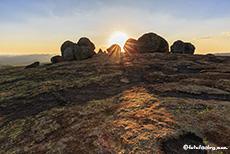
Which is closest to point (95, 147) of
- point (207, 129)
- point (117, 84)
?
point (207, 129)

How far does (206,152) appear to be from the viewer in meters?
4.93

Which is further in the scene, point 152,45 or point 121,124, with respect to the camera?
point 152,45

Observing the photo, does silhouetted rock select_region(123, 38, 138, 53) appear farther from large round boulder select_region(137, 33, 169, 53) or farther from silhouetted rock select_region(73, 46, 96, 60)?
silhouetted rock select_region(73, 46, 96, 60)

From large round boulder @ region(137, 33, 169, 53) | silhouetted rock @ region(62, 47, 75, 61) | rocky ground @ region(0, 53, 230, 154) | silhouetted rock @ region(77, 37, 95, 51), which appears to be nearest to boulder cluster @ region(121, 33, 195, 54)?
large round boulder @ region(137, 33, 169, 53)

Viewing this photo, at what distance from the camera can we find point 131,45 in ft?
187

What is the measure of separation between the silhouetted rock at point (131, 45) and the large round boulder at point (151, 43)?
260 centimetres

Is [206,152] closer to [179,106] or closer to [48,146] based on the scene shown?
[179,106]

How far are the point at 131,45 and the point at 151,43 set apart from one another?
420 inches

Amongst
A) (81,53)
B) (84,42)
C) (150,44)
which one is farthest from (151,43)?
(84,42)

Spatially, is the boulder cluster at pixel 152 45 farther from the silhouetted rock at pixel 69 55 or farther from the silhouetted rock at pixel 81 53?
the silhouetted rock at pixel 69 55

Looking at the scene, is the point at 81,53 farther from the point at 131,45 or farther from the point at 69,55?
the point at 131,45

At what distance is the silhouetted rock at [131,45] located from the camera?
183 ft

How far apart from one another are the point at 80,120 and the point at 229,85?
16.5 m

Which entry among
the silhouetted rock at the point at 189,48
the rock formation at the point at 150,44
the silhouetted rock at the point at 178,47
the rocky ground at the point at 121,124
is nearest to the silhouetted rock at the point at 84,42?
the rock formation at the point at 150,44
